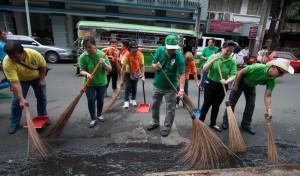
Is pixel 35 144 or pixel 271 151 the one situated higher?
pixel 35 144

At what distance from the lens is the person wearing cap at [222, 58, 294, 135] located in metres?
2.97

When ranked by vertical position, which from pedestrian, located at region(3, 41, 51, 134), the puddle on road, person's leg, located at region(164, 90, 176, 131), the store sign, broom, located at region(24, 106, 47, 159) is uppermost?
the store sign

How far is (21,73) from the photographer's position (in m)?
3.08

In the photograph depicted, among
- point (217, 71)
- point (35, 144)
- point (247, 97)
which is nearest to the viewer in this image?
point (35, 144)

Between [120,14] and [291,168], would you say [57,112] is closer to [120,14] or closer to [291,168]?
[291,168]

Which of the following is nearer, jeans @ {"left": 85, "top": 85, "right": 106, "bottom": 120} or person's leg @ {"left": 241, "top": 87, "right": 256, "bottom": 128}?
jeans @ {"left": 85, "top": 85, "right": 106, "bottom": 120}

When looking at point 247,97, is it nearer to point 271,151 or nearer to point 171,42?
point 271,151

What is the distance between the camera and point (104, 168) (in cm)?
269

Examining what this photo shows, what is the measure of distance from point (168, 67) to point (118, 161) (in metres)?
1.61

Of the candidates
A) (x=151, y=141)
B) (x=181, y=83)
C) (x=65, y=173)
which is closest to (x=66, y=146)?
(x=65, y=173)

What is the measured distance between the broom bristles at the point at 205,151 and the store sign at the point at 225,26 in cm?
1531

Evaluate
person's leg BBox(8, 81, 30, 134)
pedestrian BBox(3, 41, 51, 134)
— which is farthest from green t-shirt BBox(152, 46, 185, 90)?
person's leg BBox(8, 81, 30, 134)

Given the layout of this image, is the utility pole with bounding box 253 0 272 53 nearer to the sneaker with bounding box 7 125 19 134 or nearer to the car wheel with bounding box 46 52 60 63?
the car wheel with bounding box 46 52 60 63

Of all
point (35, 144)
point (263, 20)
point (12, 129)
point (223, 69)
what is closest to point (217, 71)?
point (223, 69)
